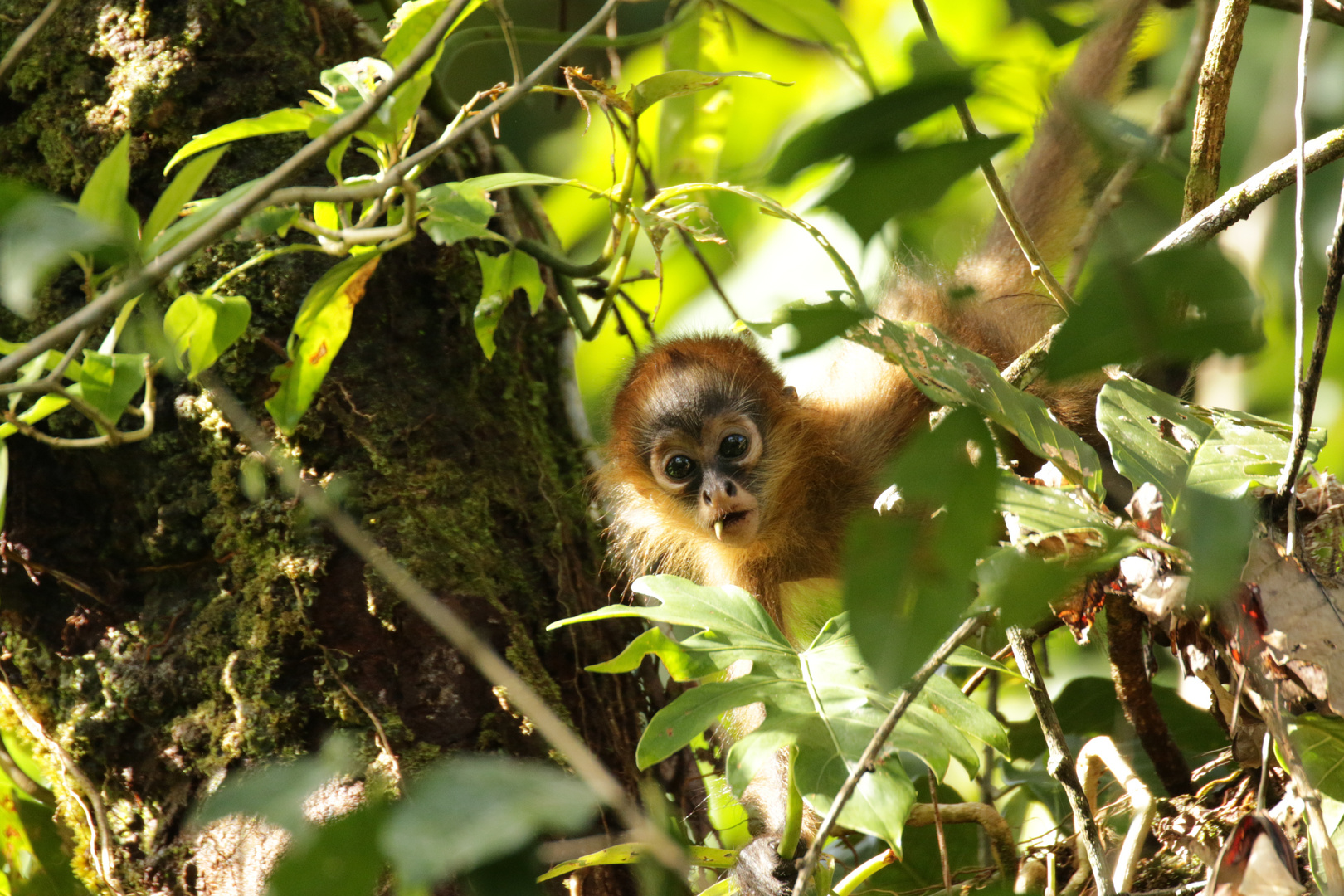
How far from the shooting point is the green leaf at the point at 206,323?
1816 millimetres

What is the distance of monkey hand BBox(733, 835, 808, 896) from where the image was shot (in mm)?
2484

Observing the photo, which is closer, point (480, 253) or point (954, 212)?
point (954, 212)

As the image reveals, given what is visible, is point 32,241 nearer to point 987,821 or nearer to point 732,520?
point 987,821

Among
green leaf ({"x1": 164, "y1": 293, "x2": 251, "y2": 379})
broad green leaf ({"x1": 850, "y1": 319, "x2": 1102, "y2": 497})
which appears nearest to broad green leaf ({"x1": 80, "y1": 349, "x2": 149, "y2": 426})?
green leaf ({"x1": 164, "y1": 293, "x2": 251, "y2": 379})

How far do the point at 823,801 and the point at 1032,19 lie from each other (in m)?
1.00

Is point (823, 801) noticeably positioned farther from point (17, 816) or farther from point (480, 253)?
point (17, 816)

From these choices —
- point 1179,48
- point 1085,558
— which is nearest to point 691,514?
point 1179,48

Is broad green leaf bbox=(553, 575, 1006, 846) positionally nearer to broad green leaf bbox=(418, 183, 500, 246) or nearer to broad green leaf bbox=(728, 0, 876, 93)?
broad green leaf bbox=(418, 183, 500, 246)

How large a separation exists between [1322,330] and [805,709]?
33.7 inches

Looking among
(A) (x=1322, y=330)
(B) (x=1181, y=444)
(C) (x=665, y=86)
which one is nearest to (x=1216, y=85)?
(B) (x=1181, y=444)

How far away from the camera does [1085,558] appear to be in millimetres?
988

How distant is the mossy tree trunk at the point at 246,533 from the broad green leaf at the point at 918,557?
4.73 ft

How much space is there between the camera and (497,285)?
7.79ft

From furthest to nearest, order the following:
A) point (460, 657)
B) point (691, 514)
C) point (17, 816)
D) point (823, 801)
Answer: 1. point (691, 514)
2. point (17, 816)
3. point (460, 657)
4. point (823, 801)
